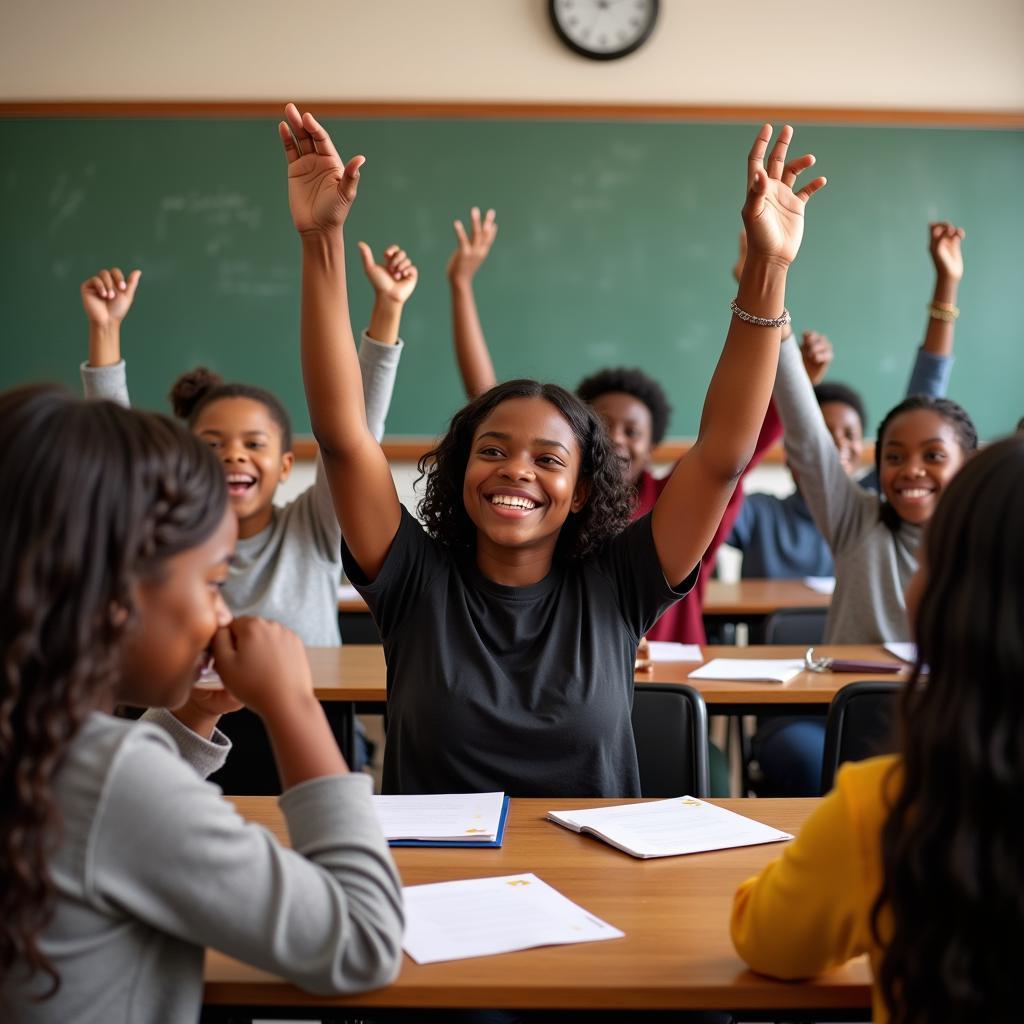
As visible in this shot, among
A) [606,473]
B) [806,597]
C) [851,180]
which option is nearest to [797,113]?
[851,180]

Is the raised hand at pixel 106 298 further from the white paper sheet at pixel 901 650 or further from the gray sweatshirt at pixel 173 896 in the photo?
the gray sweatshirt at pixel 173 896

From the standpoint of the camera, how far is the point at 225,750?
1.30m

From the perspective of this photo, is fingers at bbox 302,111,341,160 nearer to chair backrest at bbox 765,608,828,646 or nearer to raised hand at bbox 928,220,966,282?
chair backrest at bbox 765,608,828,646

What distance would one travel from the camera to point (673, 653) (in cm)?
281

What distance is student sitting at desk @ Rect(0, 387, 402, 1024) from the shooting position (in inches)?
34.3

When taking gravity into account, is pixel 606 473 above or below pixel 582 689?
above

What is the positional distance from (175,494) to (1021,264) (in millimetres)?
5132

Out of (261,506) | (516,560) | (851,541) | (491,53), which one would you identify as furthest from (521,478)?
(491,53)

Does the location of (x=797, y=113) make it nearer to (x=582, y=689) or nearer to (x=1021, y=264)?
(x=1021, y=264)

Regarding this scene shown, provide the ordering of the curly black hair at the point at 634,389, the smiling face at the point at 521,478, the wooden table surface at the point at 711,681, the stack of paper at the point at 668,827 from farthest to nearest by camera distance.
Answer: the curly black hair at the point at 634,389, the wooden table surface at the point at 711,681, the smiling face at the point at 521,478, the stack of paper at the point at 668,827

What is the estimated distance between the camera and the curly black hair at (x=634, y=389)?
12.7ft

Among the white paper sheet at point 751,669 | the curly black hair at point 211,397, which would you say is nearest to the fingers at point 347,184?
the white paper sheet at point 751,669

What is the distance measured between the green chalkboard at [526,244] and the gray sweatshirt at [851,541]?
7.25 feet

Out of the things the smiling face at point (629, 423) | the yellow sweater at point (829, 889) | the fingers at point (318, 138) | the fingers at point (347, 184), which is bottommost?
the yellow sweater at point (829, 889)
